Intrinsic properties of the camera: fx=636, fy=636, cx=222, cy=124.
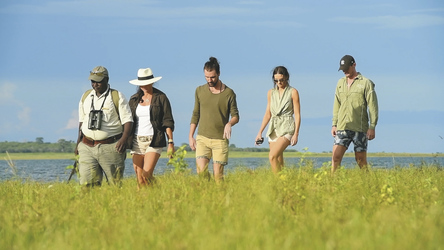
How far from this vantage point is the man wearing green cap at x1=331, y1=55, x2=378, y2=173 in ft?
39.0

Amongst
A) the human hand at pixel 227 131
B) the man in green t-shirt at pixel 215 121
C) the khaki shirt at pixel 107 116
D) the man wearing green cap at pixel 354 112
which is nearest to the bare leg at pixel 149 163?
the khaki shirt at pixel 107 116

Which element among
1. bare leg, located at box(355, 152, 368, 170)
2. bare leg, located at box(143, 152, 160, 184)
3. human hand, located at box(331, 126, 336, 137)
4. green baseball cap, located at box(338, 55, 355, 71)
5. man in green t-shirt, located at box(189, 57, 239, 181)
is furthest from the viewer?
human hand, located at box(331, 126, 336, 137)

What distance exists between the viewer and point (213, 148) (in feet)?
32.7

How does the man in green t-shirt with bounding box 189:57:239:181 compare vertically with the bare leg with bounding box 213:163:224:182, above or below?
above

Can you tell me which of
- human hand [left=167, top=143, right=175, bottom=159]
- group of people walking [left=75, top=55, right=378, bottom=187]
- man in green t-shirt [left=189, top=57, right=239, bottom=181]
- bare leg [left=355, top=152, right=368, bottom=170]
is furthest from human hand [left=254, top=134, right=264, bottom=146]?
bare leg [left=355, top=152, right=368, bottom=170]

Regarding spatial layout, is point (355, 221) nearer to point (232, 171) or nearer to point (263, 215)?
point (263, 215)

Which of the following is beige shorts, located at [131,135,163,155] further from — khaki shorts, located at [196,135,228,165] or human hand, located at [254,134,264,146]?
human hand, located at [254,134,264,146]

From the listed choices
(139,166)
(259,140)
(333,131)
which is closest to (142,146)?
(139,166)

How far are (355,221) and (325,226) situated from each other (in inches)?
12.9

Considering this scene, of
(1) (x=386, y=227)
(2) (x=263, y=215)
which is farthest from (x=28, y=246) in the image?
(1) (x=386, y=227)

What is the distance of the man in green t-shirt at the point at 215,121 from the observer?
32.4ft

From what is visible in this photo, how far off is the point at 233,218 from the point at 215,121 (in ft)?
11.8

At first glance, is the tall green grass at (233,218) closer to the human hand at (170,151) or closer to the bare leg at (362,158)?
the human hand at (170,151)

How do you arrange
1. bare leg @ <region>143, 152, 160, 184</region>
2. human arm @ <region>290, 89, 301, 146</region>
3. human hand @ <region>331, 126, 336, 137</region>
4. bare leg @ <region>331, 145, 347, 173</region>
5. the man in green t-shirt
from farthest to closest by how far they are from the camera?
human hand @ <region>331, 126, 336, 137</region> → bare leg @ <region>331, 145, 347, 173</region> → human arm @ <region>290, 89, 301, 146</region> → the man in green t-shirt → bare leg @ <region>143, 152, 160, 184</region>
